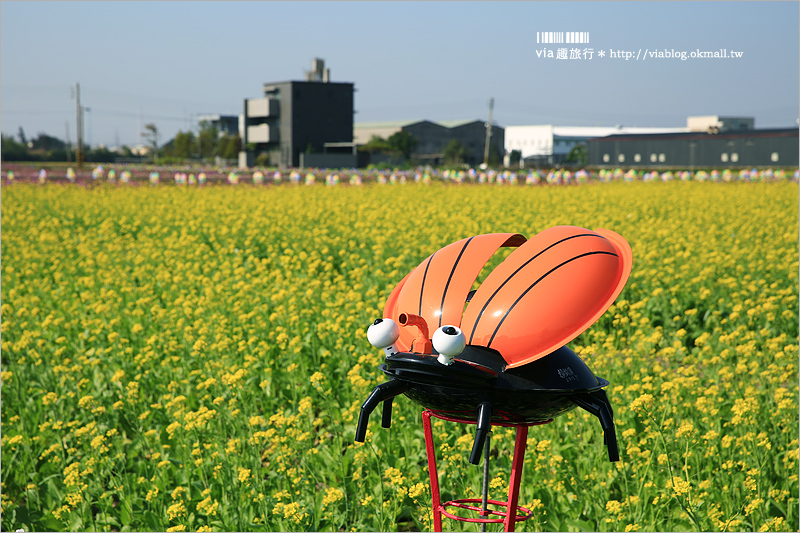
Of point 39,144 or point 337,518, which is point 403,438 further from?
point 39,144

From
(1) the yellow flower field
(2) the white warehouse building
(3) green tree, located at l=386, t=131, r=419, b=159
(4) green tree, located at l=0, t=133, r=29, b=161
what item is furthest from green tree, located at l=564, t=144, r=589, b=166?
(1) the yellow flower field

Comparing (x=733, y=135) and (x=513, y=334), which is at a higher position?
(x=733, y=135)

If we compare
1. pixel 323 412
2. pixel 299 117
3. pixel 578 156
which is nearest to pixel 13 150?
pixel 299 117

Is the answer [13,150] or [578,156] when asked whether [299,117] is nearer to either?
[13,150]

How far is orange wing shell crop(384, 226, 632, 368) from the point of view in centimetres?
120

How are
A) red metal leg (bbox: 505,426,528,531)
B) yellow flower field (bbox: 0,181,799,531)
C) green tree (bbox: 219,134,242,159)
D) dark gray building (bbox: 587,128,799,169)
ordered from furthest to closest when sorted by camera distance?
1. green tree (bbox: 219,134,242,159)
2. dark gray building (bbox: 587,128,799,169)
3. yellow flower field (bbox: 0,181,799,531)
4. red metal leg (bbox: 505,426,528,531)

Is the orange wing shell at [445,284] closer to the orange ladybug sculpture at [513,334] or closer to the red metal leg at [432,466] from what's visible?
the orange ladybug sculpture at [513,334]

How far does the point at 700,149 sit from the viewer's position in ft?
142

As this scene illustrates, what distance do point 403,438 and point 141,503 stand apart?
1.18 meters

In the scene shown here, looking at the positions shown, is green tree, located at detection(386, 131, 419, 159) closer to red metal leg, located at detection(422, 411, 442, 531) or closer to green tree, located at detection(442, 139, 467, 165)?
green tree, located at detection(442, 139, 467, 165)

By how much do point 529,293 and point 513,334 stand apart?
0.08 metres

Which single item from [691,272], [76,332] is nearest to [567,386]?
[76,332]

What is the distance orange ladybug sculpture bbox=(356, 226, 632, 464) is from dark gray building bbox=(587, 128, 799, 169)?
44.7 metres

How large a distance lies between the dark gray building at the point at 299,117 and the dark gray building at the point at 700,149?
18753 millimetres
